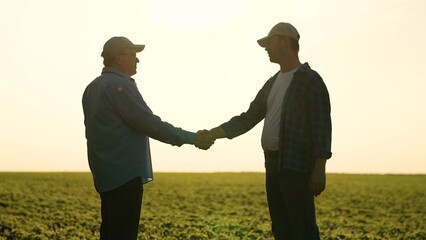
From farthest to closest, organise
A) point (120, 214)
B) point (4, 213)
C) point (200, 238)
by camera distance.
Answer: point (4, 213) < point (200, 238) < point (120, 214)

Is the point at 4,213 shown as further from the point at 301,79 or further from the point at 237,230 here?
the point at 301,79

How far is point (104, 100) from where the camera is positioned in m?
6.41

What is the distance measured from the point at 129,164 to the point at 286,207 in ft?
5.22

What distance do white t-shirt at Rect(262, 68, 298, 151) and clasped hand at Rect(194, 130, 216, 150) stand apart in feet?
4.40

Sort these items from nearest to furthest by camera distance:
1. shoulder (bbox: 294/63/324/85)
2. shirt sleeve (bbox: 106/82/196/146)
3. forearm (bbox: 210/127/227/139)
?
shirt sleeve (bbox: 106/82/196/146)
shoulder (bbox: 294/63/324/85)
forearm (bbox: 210/127/227/139)

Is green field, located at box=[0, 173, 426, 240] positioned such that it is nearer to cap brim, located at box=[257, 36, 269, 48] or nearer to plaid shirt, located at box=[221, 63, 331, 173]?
cap brim, located at box=[257, 36, 269, 48]

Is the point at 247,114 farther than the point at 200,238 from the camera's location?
No

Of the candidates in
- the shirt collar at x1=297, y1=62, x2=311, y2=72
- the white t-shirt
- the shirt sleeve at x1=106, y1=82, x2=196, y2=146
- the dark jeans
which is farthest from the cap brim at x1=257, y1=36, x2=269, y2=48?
the shirt sleeve at x1=106, y1=82, x2=196, y2=146

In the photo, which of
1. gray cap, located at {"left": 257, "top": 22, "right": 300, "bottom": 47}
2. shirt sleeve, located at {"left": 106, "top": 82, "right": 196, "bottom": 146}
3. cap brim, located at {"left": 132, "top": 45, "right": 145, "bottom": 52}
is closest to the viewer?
shirt sleeve, located at {"left": 106, "top": 82, "right": 196, "bottom": 146}

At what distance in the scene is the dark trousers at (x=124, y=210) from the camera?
627cm

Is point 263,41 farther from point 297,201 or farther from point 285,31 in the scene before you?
point 297,201

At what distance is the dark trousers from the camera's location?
627 cm

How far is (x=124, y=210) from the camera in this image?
6.27 metres

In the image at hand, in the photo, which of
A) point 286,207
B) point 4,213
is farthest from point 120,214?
point 4,213
